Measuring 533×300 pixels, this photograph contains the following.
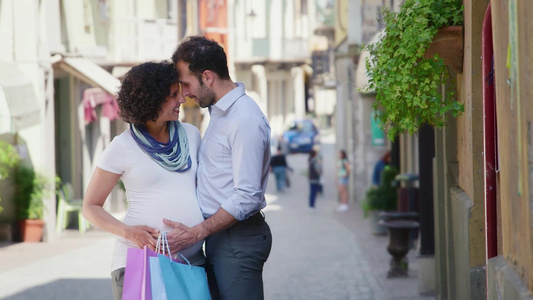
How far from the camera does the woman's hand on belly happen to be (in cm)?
411

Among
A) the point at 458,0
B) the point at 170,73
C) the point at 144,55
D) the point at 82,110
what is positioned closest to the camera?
the point at 170,73

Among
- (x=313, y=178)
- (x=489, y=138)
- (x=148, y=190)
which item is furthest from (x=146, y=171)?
(x=313, y=178)

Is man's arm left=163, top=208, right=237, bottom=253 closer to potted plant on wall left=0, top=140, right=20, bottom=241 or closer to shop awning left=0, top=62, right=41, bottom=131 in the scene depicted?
shop awning left=0, top=62, right=41, bottom=131

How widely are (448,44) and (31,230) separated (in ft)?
34.9

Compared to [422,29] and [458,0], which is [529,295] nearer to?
[422,29]

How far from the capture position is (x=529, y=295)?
3459 millimetres

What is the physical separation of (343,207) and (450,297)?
15801mm

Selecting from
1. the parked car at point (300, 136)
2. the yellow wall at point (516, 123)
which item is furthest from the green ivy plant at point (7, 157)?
the parked car at point (300, 136)

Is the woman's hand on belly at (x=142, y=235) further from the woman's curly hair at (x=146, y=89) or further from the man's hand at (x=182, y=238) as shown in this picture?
the woman's curly hair at (x=146, y=89)

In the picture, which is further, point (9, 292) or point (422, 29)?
point (9, 292)

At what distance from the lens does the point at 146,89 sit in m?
4.12

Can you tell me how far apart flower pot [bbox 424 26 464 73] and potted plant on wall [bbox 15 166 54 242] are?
10.5 metres

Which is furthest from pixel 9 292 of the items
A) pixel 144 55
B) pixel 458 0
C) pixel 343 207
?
pixel 343 207

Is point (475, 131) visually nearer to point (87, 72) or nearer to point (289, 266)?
point (289, 266)
